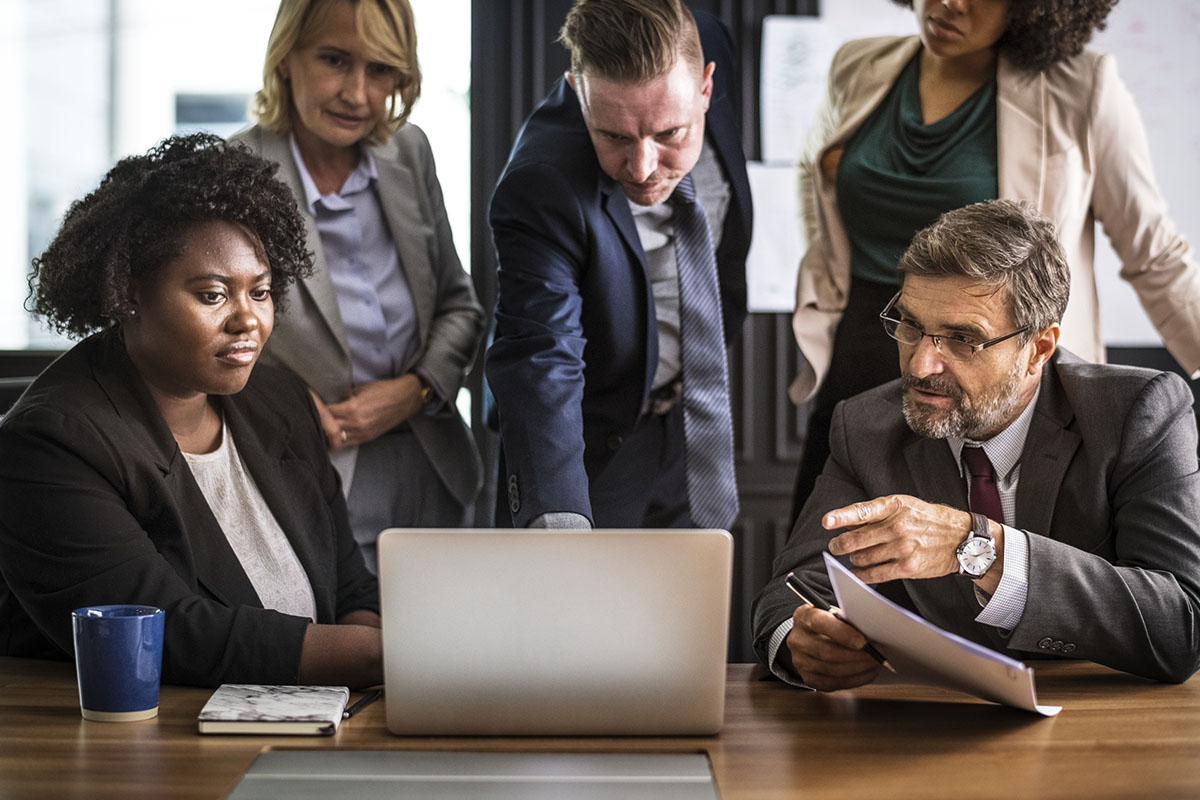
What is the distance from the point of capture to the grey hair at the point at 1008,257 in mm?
1820

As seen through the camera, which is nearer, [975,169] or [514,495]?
[514,495]

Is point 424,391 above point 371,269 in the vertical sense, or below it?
below

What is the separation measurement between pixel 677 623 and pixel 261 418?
3.49ft

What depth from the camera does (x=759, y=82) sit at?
11.9ft

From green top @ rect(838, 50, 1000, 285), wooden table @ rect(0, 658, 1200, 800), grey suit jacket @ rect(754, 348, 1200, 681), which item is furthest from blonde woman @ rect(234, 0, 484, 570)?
wooden table @ rect(0, 658, 1200, 800)

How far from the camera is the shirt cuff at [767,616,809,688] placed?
61.1 inches

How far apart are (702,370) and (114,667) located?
1.45 metres

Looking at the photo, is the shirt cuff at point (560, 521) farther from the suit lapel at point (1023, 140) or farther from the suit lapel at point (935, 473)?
the suit lapel at point (1023, 140)

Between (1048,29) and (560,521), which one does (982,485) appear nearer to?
(560,521)

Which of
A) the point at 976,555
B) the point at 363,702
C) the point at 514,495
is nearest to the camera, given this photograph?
the point at 363,702

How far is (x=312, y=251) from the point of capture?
2498 mm

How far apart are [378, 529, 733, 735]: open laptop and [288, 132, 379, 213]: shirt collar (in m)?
1.47

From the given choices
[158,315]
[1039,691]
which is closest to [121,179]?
[158,315]

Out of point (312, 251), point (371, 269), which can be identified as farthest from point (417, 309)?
point (312, 251)
